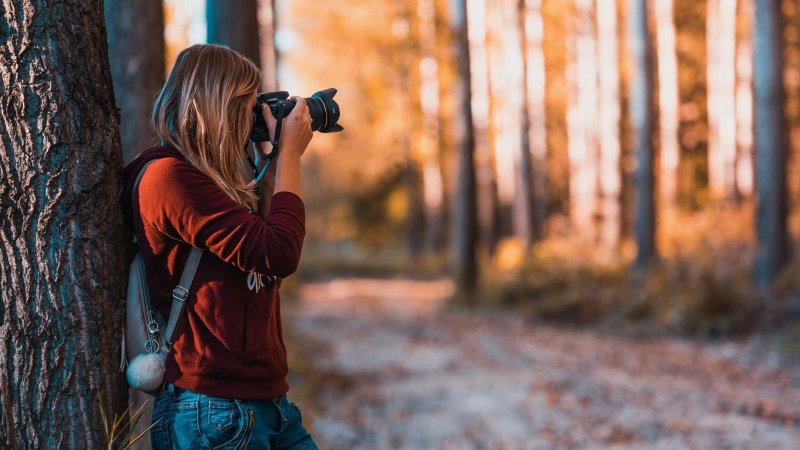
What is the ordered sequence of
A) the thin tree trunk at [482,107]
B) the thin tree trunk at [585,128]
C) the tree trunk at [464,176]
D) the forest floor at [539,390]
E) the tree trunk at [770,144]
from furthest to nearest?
1. the thin tree trunk at [482,107]
2. the thin tree trunk at [585,128]
3. the tree trunk at [464,176]
4. the tree trunk at [770,144]
5. the forest floor at [539,390]

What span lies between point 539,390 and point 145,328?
Answer: 21.3 ft

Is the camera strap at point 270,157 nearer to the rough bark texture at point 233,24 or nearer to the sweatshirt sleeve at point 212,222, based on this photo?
the sweatshirt sleeve at point 212,222

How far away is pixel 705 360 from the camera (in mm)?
A: 10312

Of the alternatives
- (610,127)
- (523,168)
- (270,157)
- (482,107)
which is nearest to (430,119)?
(482,107)

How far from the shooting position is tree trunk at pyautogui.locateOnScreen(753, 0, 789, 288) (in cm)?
1261

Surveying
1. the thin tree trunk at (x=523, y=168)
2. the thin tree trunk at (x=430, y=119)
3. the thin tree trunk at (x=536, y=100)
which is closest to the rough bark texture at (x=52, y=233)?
the thin tree trunk at (x=523, y=168)

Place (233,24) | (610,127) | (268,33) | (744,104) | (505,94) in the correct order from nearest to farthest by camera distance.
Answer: (233,24) → (268,33) → (610,127) → (744,104) → (505,94)

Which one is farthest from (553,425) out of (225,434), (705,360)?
(225,434)

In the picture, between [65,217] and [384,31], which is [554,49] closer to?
[384,31]

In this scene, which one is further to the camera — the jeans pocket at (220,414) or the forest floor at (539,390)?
the forest floor at (539,390)

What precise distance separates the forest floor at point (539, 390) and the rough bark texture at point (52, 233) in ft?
13.5

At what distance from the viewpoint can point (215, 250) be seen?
2490mm

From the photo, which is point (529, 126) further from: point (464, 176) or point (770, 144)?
point (770, 144)

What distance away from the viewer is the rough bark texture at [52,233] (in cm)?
259
